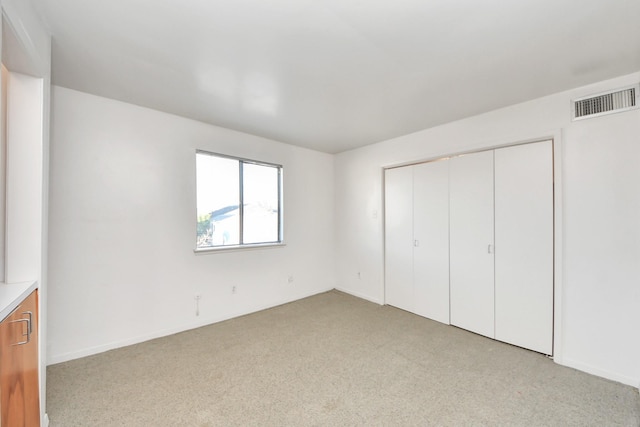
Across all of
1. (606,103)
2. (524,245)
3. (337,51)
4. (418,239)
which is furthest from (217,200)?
(606,103)

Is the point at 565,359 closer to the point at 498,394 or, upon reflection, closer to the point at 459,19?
the point at 498,394

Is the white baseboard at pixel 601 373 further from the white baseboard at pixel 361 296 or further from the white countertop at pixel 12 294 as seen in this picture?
the white countertop at pixel 12 294

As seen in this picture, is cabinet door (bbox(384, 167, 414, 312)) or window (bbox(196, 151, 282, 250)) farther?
cabinet door (bbox(384, 167, 414, 312))

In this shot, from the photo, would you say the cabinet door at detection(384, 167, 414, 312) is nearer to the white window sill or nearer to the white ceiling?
the white ceiling

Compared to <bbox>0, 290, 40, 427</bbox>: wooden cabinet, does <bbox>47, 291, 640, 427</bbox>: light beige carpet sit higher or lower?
lower

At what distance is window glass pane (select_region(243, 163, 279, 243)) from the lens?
3785mm

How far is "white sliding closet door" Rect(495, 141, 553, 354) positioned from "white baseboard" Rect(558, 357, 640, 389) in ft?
0.56

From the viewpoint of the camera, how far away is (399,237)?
12.7ft

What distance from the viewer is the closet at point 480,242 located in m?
2.61

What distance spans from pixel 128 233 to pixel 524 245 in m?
4.10

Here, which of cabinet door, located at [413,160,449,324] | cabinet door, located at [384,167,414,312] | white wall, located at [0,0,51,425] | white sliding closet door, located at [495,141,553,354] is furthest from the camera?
cabinet door, located at [384,167,414,312]

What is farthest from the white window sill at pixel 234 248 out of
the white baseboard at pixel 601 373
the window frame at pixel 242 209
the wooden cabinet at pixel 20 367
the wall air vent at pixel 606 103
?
the wall air vent at pixel 606 103

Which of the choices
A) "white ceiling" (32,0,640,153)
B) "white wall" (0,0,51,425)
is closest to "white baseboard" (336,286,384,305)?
"white ceiling" (32,0,640,153)

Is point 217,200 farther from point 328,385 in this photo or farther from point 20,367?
point 328,385
